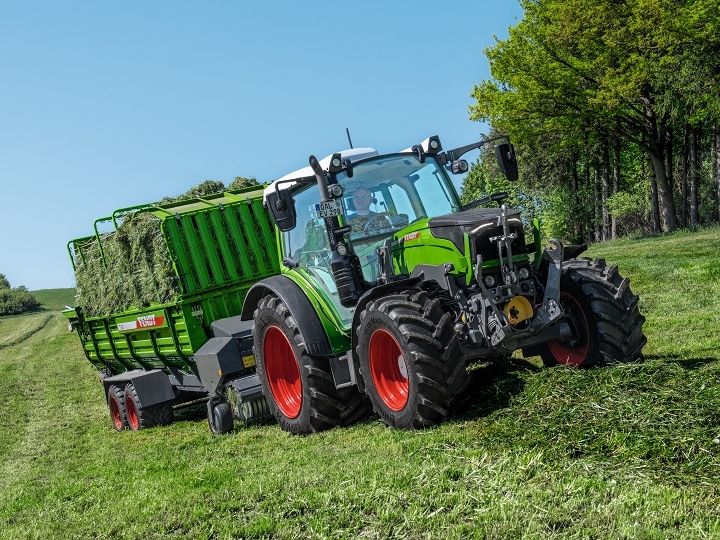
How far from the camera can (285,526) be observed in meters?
4.75

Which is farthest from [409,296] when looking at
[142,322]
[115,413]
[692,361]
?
[115,413]

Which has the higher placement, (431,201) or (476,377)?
(431,201)

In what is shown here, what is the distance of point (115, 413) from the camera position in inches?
464

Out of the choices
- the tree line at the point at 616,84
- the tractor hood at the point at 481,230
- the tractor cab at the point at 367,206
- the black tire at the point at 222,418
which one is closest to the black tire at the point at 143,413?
the black tire at the point at 222,418

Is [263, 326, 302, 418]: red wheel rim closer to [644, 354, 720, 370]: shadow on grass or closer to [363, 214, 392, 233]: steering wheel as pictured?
[363, 214, 392, 233]: steering wheel

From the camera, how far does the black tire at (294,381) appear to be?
7602 millimetres

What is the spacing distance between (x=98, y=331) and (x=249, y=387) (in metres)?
4.69

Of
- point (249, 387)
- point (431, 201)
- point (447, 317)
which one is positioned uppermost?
point (431, 201)

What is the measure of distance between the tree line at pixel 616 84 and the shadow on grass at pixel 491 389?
19.4m

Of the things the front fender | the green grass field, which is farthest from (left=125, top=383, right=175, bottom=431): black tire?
the front fender

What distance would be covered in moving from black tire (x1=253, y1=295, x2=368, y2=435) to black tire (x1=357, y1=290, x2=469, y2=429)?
89cm

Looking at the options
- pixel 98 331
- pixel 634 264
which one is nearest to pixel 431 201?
pixel 98 331

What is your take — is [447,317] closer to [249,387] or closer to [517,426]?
[517,426]

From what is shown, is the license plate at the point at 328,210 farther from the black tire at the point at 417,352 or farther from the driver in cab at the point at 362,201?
the black tire at the point at 417,352
